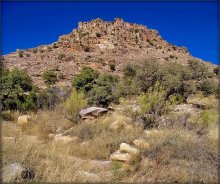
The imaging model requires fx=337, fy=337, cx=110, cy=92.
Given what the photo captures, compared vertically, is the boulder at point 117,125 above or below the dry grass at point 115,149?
above

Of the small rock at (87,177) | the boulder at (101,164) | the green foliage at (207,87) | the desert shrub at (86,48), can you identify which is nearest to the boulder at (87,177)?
the small rock at (87,177)

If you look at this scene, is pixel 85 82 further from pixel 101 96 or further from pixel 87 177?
pixel 87 177

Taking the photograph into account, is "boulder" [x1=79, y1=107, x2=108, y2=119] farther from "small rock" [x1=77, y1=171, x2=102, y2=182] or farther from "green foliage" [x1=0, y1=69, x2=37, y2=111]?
"small rock" [x1=77, y1=171, x2=102, y2=182]

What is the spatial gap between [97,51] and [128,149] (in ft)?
118

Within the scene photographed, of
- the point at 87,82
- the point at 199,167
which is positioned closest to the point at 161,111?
the point at 199,167

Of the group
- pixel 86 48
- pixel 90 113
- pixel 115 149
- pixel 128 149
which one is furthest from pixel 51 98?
pixel 86 48

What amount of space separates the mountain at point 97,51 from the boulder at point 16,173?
79.4 feet

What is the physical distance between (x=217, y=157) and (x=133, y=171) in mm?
1836

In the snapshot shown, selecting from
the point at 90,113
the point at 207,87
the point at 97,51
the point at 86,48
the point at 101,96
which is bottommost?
the point at 90,113

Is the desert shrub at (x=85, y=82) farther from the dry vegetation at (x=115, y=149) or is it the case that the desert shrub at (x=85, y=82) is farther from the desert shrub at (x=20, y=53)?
the desert shrub at (x=20, y=53)

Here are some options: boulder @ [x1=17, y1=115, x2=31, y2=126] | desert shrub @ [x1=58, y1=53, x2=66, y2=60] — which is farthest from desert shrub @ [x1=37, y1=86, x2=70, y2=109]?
desert shrub @ [x1=58, y1=53, x2=66, y2=60]

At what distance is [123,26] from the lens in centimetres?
5234

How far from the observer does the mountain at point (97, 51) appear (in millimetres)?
35531

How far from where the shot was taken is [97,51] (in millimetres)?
42750
